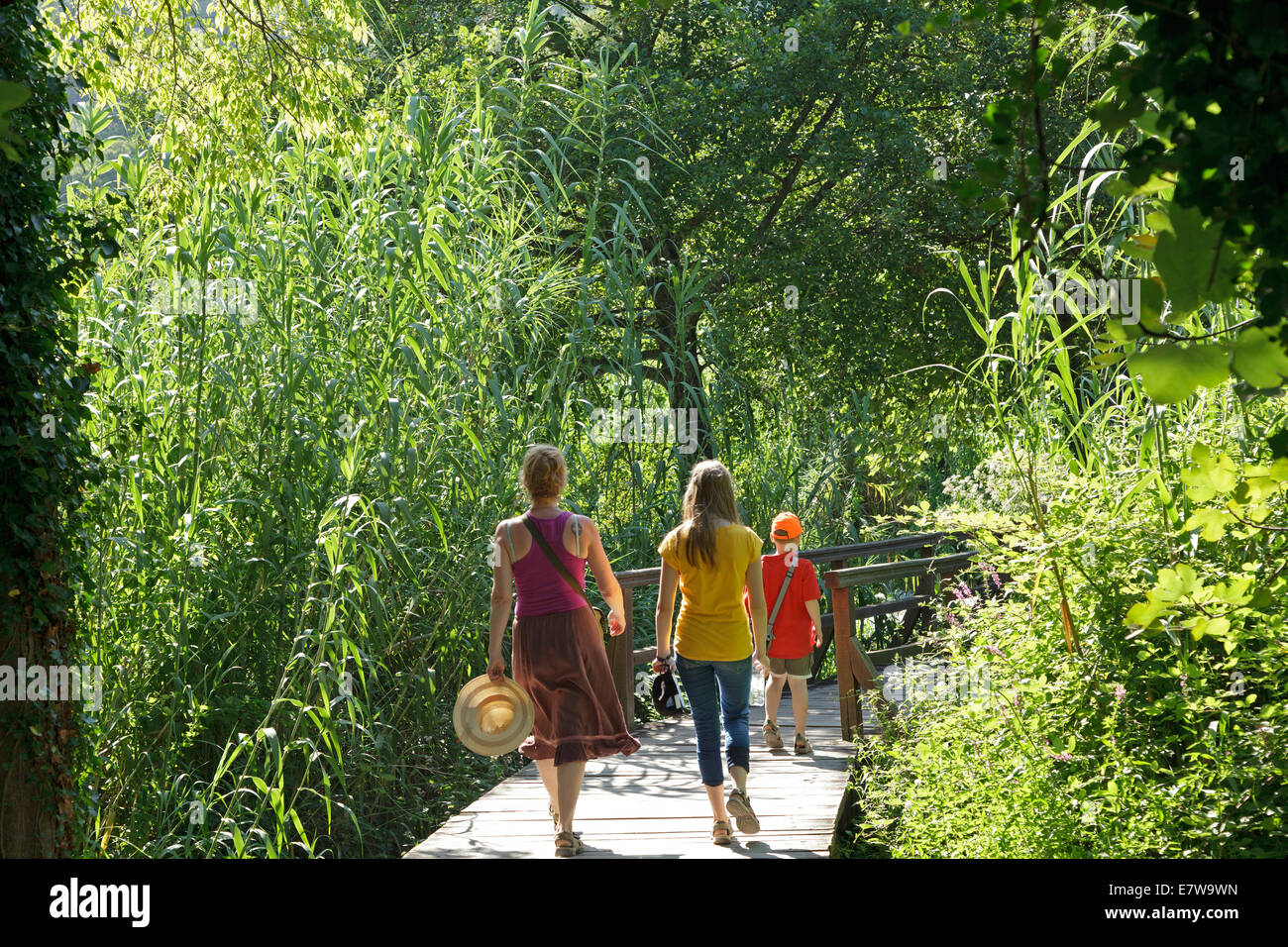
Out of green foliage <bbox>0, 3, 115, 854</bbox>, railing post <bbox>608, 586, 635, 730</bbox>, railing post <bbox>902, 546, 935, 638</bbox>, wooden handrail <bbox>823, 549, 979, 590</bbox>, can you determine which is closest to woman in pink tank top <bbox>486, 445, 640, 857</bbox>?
green foliage <bbox>0, 3, 115, 854</bbox>

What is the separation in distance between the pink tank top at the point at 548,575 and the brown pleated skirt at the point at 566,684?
0.12 ft

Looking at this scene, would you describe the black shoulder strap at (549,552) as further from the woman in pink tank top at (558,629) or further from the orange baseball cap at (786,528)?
the orange baseball cap at (786,528)

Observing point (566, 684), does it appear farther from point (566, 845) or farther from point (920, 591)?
point (920, 591)

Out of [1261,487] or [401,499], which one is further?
[401,499]

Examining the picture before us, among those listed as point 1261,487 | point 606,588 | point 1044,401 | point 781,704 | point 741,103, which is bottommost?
point 781,704

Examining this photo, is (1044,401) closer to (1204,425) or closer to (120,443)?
(1204,425)

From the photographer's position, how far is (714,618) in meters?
4.60

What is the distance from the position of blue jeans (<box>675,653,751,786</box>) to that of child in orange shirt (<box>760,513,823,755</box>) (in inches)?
56.9

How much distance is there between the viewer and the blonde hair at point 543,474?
4.50 m

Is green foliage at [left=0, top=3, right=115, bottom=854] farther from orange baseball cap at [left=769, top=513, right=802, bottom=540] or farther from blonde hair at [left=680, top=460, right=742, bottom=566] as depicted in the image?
orange baseball cap at [left=769, top=513, right=802, bottom=540]

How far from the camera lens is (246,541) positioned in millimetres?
5730
